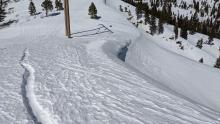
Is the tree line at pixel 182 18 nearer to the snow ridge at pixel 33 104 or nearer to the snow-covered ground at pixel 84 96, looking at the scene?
the snow-covered ground at pixel 84 96

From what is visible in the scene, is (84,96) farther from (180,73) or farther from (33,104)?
(180,73)

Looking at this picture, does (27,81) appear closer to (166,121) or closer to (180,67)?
(166,121)

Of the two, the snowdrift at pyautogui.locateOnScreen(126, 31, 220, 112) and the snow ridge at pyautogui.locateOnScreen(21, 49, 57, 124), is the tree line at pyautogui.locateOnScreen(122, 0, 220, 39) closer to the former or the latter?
the snowdrift at pyautogui.locateOnScreen(126, 31, 220, 112)

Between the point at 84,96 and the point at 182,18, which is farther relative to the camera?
the point at 182,18

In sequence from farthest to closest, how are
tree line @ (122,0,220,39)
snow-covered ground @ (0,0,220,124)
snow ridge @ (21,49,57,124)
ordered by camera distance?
tree line @ (122,0,220,39)
snow-covered ground @ (0,0,220,124)
snow ridge @ (21,49,57,124)

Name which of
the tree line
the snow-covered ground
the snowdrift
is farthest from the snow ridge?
the tree line

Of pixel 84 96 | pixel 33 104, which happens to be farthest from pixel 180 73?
pixel 33 104

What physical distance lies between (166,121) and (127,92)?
2857 mm

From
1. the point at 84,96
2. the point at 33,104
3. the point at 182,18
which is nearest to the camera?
the point at 33,104

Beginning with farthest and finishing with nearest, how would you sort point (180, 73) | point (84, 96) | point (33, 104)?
point (180, 73) < point (84, 96) < point (33, 104)

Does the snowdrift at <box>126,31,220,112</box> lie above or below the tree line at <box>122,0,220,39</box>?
above

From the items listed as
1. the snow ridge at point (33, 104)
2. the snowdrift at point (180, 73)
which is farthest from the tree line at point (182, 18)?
the snow ridge at point (33, 104)

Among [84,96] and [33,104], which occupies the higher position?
[33,104]

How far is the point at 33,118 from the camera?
8.13 m
